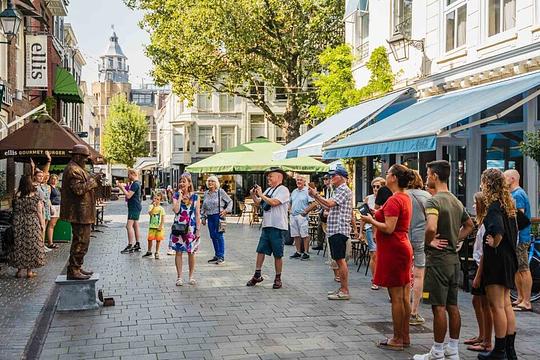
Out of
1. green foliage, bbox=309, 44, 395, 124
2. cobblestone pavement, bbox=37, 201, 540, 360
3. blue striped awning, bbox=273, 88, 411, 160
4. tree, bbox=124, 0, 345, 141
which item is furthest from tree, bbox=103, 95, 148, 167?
cobblestone pavement, bbox=37, 201, 540, 360

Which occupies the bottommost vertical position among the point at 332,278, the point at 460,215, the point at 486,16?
the point at 332,278

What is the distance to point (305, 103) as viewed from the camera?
29141 millimetres

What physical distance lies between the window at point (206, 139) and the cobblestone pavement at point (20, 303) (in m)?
38.4

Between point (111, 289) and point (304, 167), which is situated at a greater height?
point (304, 167)

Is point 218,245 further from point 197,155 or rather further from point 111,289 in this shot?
point 197,155

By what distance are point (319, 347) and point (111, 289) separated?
14.3 ft

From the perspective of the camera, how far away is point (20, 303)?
8.34 meters

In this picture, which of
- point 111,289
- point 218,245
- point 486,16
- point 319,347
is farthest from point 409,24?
point 319,347

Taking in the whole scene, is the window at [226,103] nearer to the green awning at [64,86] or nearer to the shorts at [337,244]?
the green awning at [64,86]

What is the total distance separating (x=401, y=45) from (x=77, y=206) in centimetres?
904

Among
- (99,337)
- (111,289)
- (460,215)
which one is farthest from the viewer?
(111,289)

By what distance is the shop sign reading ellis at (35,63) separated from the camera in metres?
18.3

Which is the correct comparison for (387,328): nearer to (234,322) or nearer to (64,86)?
(234,322)

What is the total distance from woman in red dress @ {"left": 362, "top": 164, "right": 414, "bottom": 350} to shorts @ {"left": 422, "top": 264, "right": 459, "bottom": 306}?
0.45 metres
